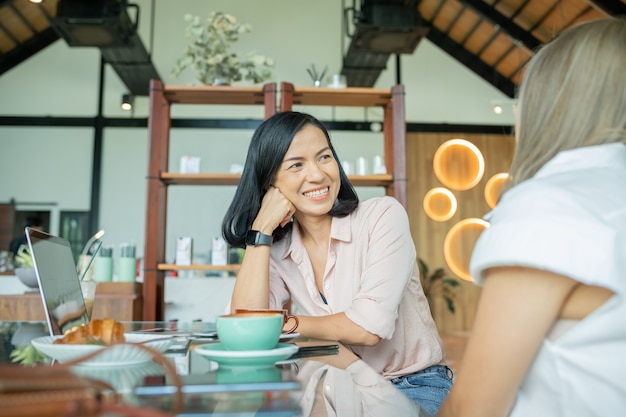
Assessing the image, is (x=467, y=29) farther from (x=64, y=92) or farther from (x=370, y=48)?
(x=64, y=92)

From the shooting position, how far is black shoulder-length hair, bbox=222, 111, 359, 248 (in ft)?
5.74

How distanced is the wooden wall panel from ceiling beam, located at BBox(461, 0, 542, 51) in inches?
65.6

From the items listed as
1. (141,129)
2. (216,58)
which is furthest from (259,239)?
(141,129)

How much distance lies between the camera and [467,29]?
885 cm

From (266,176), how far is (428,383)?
776 mm

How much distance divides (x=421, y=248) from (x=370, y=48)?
3.80 metres

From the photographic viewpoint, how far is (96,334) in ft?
2.79

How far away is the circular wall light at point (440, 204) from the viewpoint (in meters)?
7.85

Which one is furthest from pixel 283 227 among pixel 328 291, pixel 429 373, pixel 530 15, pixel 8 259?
pixel 530 15

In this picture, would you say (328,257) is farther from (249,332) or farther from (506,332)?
(506,332)

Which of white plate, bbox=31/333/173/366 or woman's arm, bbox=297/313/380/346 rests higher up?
white plate, bbox=31/333/173/366

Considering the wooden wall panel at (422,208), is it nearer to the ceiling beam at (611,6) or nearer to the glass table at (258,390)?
the ceiling beam at (611,6)

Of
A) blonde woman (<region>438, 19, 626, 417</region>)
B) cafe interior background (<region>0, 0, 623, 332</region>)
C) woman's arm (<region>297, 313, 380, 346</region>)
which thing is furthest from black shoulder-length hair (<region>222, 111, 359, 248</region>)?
cafe interior background (<region>0, 0, 623, 332</region>)

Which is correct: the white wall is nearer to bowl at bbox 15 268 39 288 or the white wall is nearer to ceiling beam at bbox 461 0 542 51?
ceiling beam at bbox 461 0 542 51
